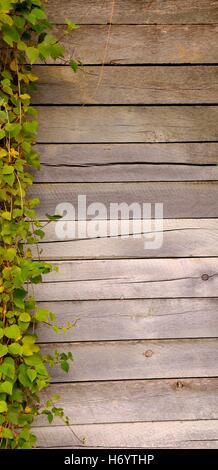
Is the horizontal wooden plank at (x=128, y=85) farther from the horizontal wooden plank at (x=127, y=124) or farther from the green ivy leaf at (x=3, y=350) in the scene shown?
the green ivy leaf at (x=3, y=350)

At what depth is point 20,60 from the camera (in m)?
2.28

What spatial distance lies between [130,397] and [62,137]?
3.46 ft

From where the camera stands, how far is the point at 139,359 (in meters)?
2.44

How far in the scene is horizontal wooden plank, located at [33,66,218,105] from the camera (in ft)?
7.88

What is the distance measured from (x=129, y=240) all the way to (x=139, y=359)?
0.47 meters

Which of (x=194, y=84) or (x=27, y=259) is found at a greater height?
(x=194, y=84)

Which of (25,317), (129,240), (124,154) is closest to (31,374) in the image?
(25,317)

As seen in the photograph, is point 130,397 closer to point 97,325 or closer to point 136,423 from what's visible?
point 136,423

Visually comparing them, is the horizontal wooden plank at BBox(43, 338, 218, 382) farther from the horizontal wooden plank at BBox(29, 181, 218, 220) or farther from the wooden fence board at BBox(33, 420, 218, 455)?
the horizontal wooden plank at BBox(29, 181, 218, 220)

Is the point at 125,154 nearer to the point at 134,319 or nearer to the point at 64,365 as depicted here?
the point at 134,319

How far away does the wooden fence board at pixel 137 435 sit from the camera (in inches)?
95.6

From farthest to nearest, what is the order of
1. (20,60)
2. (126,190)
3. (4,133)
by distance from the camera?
(126,190) → (20,60) → (4,133)

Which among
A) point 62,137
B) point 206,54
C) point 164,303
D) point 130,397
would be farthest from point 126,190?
point 130,397

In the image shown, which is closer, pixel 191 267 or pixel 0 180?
pixel 0 180
